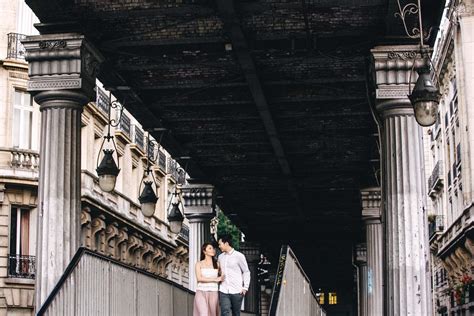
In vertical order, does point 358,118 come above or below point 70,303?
above

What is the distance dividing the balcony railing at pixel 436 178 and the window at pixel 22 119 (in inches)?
1335

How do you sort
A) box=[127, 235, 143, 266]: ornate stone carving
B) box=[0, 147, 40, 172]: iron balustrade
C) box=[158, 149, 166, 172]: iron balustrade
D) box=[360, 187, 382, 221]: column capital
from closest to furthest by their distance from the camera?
box=[360, 187, 382, 221]: column capital < box=[0, 147, 40, 172]: iron balustrade < box=[127, 235, 143, 266]: ornate stone carving < box=[158, 149, 166, 172]: iron balustrade

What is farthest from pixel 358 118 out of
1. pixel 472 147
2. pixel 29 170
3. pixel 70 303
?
pixel 472 147

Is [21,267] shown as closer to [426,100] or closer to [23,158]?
[23,158]

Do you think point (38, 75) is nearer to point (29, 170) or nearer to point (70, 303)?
point (70, 303)

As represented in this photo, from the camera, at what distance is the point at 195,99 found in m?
19.8

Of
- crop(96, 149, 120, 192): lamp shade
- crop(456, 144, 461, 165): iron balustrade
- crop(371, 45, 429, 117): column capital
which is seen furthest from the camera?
crop(456, 144, 461, 165): iron balustrade

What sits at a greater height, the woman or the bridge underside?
the bridge underside

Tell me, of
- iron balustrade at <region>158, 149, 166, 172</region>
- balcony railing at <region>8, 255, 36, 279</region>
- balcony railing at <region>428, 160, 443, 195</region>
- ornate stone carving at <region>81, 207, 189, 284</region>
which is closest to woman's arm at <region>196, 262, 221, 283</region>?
balcony railing at <region>8, 255, 36, 279</region>

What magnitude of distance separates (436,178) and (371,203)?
38039mm

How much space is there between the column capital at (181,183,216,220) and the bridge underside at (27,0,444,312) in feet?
1.35

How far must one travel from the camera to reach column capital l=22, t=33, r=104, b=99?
14.4m

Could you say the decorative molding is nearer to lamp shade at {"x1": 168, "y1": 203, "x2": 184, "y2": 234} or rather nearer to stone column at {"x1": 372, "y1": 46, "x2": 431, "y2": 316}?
stone column at {"x1": 372, "y1": 46, "x2": 431, "y2": 316}

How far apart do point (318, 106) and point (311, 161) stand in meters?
6.29
